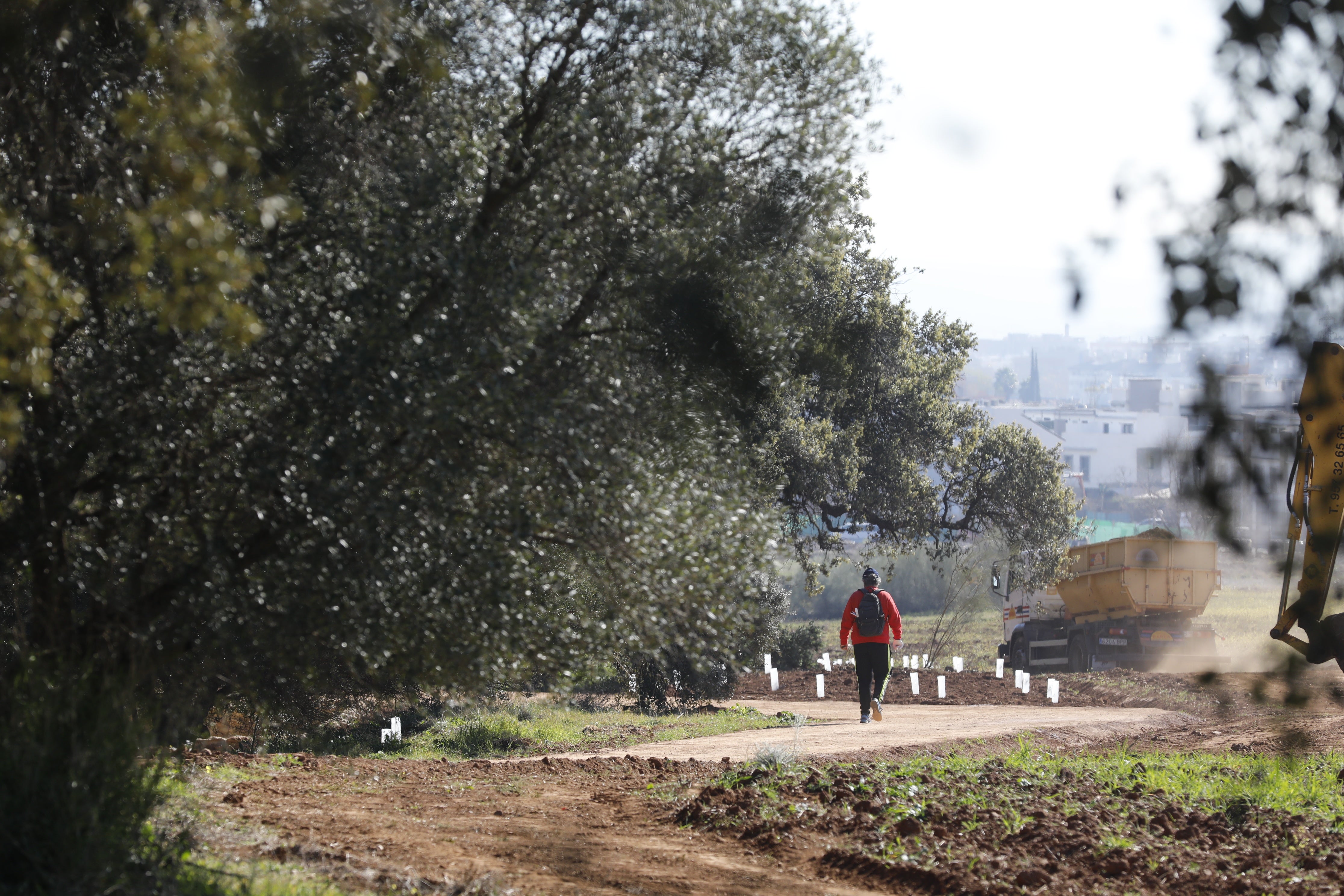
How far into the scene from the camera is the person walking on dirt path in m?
13.4

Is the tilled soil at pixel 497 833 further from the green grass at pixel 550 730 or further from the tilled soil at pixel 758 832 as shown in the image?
the green grass at pixel 550 730

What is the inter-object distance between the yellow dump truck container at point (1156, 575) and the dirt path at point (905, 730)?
22.2ft

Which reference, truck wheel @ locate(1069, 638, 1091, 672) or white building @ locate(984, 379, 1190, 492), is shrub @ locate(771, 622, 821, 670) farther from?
white building @ locate(984, 379, 1190, 492)

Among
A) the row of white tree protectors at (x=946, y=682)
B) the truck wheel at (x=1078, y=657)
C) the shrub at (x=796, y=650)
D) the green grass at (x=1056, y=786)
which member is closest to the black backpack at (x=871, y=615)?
the green grass at (x=1056, y=786)

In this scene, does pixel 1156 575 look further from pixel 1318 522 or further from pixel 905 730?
pixel 1318 522

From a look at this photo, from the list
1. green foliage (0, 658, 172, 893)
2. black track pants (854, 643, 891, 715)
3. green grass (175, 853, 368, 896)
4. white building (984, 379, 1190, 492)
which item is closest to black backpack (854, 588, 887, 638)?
black track pants (854, 643, 891, 715)

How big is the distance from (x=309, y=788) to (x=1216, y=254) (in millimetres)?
7272

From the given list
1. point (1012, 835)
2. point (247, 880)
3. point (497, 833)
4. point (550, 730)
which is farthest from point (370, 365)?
point (550, 730)

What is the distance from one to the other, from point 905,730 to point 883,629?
3.92ft

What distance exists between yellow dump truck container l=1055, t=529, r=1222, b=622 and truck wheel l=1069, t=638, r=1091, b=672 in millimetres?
1497

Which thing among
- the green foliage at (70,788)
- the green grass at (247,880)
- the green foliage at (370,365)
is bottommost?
the green grass at (247,880)

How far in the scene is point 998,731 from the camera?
13.4 m

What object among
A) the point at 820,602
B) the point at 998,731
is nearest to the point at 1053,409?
the point at 820,602

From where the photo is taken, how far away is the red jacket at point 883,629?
13.4 metres
